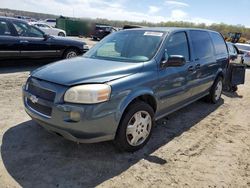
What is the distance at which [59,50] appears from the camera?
30.6ft

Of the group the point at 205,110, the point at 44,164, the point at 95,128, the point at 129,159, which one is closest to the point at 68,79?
the point at 95,128

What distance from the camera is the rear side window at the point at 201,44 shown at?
16.8ft

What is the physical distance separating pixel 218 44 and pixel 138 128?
3676 millimetres

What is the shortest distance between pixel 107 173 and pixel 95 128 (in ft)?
1.92

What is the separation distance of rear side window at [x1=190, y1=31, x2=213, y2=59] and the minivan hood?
1836 millimetres

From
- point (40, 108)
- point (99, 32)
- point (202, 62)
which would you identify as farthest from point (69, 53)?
point (99, 32)

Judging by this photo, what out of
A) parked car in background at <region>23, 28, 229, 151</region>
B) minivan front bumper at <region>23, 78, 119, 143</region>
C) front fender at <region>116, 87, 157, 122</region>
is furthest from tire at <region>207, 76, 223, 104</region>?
minivan front bumper at <region>23, 78, 119, 143</region>

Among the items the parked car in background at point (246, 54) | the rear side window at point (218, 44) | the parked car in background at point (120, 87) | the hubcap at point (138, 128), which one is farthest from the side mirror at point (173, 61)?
the parked car in background at point (246, 54)

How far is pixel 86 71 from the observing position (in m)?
3.48

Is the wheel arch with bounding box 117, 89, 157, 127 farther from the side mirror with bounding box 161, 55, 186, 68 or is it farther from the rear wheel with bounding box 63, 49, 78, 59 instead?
the rear wheel with bounding box 63, 49, 78, 59

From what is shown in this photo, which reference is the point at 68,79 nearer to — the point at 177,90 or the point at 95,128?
the point at 95,128

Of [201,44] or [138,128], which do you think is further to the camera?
[201,44]

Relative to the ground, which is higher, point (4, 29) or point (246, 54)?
point (4, 29)

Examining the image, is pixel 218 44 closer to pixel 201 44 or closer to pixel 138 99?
pixel 201 44
